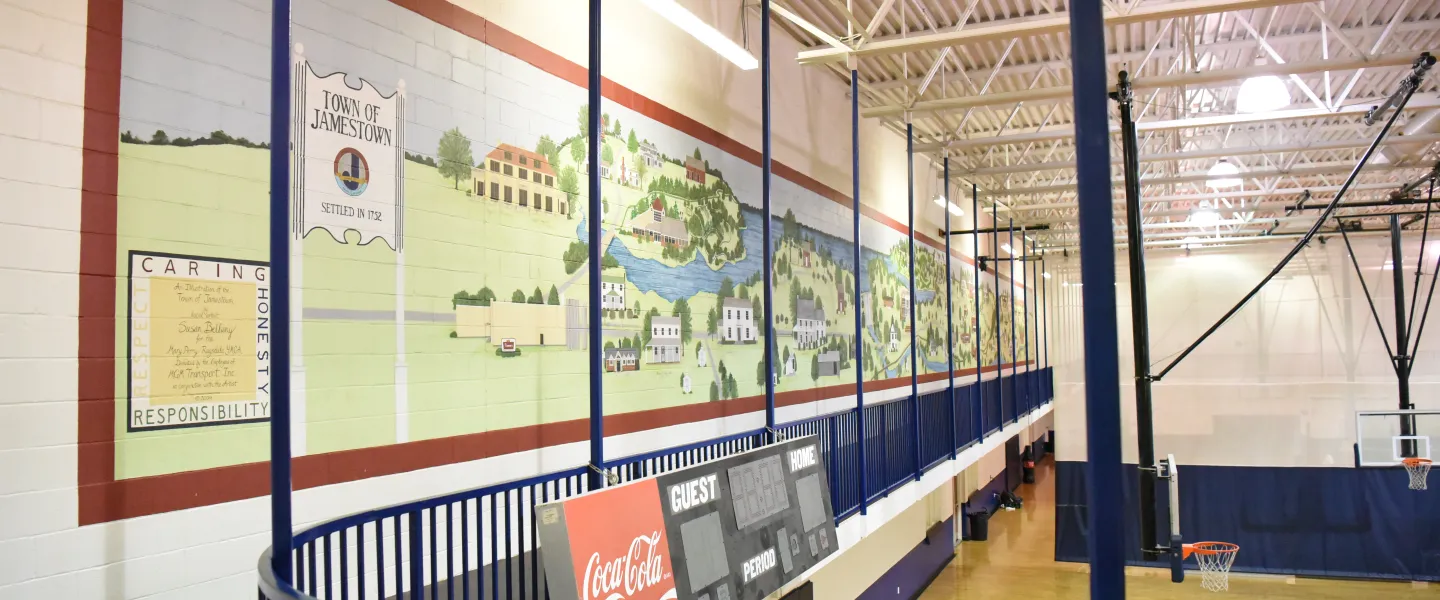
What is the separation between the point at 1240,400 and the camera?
21.6 meters

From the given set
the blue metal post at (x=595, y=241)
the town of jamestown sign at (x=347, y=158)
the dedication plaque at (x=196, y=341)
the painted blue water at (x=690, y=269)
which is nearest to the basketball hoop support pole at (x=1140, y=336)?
the painted blue water at (x=690, y=269)

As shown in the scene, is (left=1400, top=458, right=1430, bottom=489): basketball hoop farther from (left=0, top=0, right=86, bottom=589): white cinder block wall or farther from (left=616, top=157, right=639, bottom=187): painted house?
(left=0, top=0, right=86, bottom=589): white cinder block wall

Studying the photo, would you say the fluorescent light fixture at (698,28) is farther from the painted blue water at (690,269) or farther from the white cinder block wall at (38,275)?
the white cinder block wall at (38,275)

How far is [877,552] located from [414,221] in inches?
438

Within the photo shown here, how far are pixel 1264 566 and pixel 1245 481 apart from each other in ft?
6.16

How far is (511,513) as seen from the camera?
19.3ft

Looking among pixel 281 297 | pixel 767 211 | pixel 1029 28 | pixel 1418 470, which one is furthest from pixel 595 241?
pixel 1418 470

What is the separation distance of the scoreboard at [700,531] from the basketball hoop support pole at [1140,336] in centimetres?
438

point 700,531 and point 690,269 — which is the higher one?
point 690,269

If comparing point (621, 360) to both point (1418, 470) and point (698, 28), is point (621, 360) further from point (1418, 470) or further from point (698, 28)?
point (1418, 470)

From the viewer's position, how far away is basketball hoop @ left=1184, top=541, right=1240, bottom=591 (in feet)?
57.9

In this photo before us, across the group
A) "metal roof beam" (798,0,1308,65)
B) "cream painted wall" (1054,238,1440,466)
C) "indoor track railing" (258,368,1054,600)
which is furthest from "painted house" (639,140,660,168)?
"cream painted wall" (1054,238,1440,466)

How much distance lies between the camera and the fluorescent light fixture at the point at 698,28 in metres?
5.68

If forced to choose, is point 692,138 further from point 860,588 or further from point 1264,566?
point 1264,566
